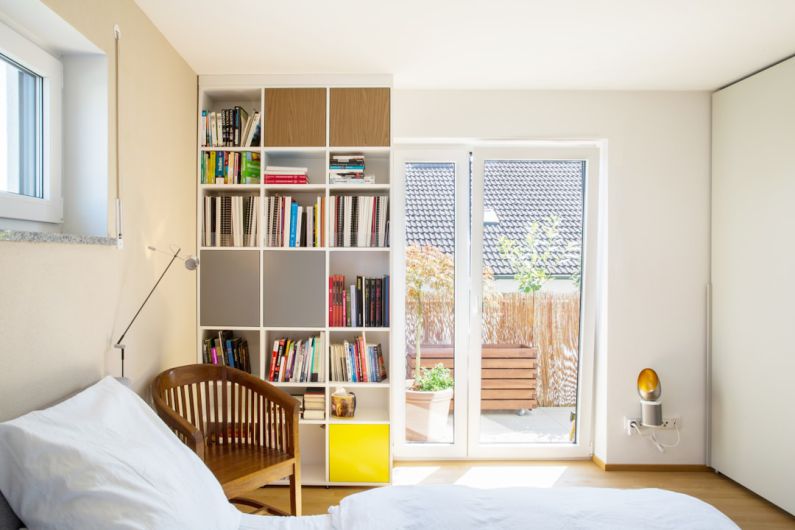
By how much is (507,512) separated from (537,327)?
213 centimetres

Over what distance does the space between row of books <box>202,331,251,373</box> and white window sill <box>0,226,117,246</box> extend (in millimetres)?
1209

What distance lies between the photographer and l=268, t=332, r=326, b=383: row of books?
3139 mm

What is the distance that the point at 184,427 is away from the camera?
6.94ft

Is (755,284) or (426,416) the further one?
(426,416)

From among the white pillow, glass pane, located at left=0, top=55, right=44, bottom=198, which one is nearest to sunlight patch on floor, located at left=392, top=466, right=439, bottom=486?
the white pillow

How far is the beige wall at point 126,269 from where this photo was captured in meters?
1.60

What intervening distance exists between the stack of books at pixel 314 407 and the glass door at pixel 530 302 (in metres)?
1.04

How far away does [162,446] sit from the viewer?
1.50m

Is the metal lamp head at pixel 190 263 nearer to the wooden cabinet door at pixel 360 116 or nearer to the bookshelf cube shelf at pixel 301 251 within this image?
the bookshelf cube shelf at pixel 301 251

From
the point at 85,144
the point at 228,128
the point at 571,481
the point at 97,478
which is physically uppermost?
the point at 228,128

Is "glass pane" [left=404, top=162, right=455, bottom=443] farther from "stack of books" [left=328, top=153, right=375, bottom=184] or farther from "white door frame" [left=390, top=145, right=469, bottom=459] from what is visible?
"stack of books" [left=328, top=153, right=375, bottom=184]

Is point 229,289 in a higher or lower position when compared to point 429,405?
higher

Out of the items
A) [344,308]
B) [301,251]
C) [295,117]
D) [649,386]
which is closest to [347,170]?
[295,117]

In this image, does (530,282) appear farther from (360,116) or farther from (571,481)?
(360,116)
